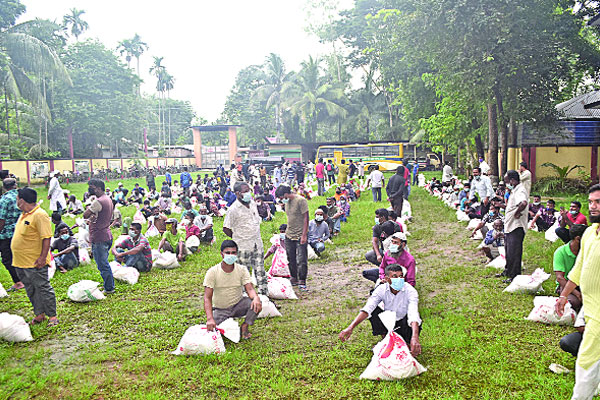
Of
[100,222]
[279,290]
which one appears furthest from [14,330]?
[279,290]

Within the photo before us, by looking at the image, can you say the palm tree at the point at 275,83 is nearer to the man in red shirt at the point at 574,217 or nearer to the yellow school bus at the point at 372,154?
the yellow school bus at the point at 372,154

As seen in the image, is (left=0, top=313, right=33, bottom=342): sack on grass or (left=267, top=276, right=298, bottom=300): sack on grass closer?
(left=0, top=313, right=33, bottom=342): sack on grass

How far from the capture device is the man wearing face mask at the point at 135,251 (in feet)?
26.6

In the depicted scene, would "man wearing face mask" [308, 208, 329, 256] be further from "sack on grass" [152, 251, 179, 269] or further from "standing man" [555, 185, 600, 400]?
"standing man" [555, 185, 600, 400]

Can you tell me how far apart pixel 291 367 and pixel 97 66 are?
40.5m

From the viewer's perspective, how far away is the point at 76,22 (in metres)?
52.7

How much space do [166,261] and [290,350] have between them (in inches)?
170

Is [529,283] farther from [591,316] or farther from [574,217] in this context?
[591,316]

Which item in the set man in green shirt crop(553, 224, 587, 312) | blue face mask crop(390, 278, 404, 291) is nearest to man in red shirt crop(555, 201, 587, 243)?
man in green shirt crop(553, 224, 587, 312)

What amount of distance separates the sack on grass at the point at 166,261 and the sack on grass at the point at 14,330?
3.30 metres

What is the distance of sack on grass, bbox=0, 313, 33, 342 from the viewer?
17.3 feet

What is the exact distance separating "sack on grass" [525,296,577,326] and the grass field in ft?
0.42

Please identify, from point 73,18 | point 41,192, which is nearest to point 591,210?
point 41,192

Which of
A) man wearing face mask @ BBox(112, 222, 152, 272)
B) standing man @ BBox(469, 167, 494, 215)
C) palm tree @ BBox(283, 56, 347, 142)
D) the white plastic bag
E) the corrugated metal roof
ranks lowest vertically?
the white plastic bag
